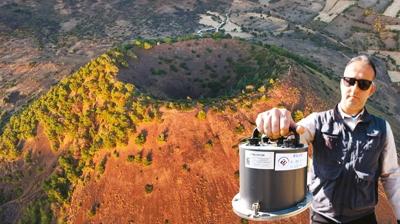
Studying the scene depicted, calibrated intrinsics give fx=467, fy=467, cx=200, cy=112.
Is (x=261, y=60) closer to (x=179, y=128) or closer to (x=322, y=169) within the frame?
(x=179, y=128)

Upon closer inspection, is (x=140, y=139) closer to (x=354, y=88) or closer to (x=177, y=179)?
(x=177, y=179)

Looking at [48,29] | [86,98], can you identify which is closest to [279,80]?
[86,98]

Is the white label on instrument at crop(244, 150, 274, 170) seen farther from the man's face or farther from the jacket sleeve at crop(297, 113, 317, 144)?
the man's face

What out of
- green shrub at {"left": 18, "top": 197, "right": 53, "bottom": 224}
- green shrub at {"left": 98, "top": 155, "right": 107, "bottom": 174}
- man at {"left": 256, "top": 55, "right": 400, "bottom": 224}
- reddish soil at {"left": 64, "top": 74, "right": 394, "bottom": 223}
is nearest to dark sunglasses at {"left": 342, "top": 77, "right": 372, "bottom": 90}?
man at {"left": 256, "top": 55, "right": 400, "bottom": 224}

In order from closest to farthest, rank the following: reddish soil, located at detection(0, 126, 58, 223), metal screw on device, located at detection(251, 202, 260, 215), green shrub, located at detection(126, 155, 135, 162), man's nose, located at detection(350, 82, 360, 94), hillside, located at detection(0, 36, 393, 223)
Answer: metal screw on device, located at detection(251, 202, 260, 215) → man's nose, located at detection(350, 82, 360, 94) → hillside, located at detection(0, 36, 393, 223) → green shrub, located at detection(126, 155, 135, 162) → reddish soil, located at detection(0, 126, 58, 223)

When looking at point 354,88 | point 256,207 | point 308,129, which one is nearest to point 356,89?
point 354,88
